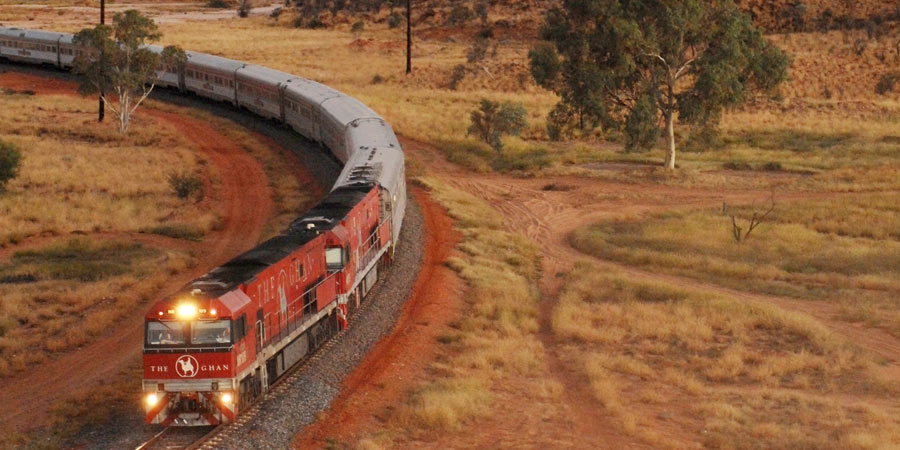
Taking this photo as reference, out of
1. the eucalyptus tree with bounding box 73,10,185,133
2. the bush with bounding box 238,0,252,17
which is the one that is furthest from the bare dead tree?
the bush with bounding box 238,0,252,17

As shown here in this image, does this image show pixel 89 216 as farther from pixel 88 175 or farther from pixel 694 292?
pixel 694 292

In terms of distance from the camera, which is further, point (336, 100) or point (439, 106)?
point (439, 106)

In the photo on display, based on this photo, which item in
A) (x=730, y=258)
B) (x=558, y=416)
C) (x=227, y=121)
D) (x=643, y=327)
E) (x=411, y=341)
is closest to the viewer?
(x=558, y=416)

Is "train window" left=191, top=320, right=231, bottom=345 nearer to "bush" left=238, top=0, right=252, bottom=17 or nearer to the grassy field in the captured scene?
the grassy field

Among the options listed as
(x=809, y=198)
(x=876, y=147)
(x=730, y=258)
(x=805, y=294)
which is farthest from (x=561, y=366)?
(x=876, y=147)

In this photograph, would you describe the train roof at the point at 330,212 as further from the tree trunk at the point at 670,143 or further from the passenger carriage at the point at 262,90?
the passenger carriage at the point at 262,90

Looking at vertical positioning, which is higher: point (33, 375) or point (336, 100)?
point (336, 100)

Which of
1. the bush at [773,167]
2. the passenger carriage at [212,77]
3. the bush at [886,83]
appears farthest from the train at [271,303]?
the bush at [886,83]

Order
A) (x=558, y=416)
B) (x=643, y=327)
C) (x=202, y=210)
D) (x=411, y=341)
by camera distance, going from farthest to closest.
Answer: (x=202, y=210) → (x=643, y=327) → (x=411, y=341) → (x=558, y=416)

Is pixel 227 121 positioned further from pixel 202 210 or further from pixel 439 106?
pixel 202 210
